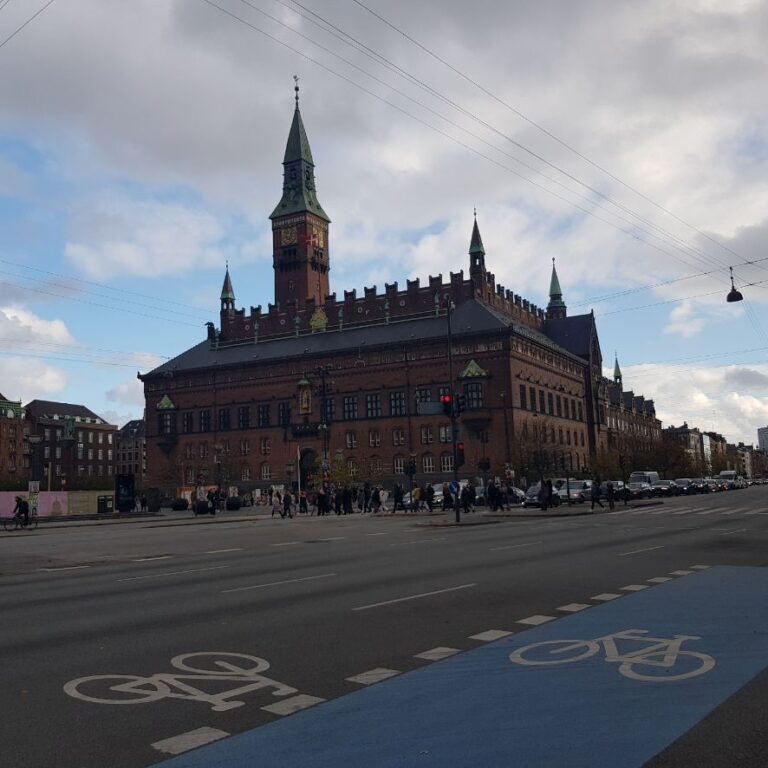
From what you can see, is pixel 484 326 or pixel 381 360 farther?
pixel 381 360

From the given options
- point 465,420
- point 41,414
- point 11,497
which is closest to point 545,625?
point 11,497

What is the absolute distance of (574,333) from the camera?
350 feet

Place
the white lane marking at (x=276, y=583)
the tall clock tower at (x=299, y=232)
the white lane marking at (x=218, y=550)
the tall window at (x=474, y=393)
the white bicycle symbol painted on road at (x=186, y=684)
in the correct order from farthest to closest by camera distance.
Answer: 1. the tall clock tower at (x=299, y=232)
2. the tall window at (x=474, y=393)
3. the white lane marking at (x=218, y=550)
4. the white lane marking at (x=276, y=583)
5. the white bicycle symbol painted on road at (x=186, y=684)

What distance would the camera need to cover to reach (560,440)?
93188 mm

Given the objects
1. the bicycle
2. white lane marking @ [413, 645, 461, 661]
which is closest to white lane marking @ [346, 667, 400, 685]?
white lane marking @ [413, 645, 461, 661]

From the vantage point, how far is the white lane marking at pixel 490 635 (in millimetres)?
8039

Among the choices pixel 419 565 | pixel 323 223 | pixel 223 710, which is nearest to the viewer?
pixel 223 710

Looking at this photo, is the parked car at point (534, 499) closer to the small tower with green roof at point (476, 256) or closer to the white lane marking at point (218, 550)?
the white lane marking at point (218, 550)

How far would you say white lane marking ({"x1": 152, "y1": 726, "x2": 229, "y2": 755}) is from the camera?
4.88 metres

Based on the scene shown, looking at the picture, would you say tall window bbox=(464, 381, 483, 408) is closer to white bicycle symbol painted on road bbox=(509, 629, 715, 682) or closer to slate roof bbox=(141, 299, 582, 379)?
slate roof bbox=(141, 299, 582, 379)

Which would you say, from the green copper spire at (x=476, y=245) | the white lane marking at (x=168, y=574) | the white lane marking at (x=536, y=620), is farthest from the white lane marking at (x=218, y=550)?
the green copper spire at (x=476, y=245)

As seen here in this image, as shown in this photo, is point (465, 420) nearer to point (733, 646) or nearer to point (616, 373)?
point (733, 646)

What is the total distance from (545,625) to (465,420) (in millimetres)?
73275

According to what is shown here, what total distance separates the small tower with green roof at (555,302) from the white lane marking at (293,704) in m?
111
